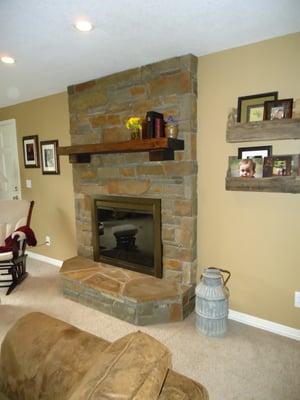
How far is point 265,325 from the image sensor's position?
231 cm

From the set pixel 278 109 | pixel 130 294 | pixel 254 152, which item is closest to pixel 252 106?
pixel 278 109

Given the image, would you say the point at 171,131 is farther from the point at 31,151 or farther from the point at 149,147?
the point at 31,151

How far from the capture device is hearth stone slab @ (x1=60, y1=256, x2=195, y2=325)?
2363mm

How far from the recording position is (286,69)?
6.69 ft

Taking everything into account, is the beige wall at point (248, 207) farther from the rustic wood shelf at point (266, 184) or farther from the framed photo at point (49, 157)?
the framed photo at point (49, 157)

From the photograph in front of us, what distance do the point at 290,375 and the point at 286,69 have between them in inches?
85.0

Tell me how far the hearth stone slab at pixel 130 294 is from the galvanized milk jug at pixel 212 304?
226 millimetres

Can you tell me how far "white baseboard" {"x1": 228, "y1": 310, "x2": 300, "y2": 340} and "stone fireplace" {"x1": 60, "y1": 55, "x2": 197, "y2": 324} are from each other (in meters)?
0.42

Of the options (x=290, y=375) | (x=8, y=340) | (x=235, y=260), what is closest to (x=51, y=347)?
(x=8, y=340)

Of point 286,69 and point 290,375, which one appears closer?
point 290,375

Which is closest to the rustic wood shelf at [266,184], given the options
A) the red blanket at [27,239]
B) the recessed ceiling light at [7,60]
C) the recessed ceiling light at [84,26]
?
the recessed ceiling light at [84,26]

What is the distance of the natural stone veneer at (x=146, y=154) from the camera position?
245 cm

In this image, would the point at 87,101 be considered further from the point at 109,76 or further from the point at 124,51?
the point at 124,51

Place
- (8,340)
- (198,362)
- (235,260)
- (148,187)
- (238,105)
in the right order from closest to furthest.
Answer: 1. (8,340)
2. (198,362)
3. (238,105)
4. (235,260)
5. (148,187)
